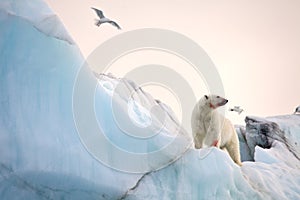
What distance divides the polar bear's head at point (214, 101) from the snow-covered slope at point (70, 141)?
156 cm

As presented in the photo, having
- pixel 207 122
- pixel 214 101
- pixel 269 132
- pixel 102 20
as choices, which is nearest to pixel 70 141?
pixel 207 122

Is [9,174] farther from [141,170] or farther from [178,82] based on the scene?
[178,82]

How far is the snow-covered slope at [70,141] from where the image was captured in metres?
3.76

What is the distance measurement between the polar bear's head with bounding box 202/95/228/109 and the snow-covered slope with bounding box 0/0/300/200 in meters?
1.56

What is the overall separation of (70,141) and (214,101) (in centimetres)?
359

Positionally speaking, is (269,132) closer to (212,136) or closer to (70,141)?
(212,136)

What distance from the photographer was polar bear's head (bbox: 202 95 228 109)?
21.6 feet

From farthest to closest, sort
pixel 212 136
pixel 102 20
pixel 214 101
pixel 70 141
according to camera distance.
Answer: pixel 102 20 < pixel 214 101 < pixel 212 136 < pixel 70 141

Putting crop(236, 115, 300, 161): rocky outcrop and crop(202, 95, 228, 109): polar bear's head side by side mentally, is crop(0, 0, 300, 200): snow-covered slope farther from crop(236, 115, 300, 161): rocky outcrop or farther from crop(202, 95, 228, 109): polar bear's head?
crop(236, 115, 300, 161): rocky outcrop

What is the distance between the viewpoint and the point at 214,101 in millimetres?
6625

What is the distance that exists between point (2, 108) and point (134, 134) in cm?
192

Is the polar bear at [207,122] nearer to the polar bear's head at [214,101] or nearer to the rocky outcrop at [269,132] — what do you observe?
the polar bear's head at [214,101]

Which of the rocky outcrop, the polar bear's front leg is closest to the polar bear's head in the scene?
the polar bear's front leg

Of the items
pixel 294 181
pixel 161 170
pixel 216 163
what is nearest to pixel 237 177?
pixel 216 163
